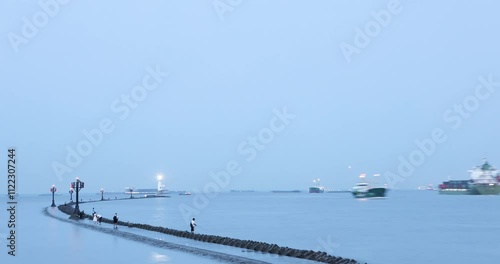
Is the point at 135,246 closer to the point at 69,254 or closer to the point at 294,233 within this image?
the point at 69,254

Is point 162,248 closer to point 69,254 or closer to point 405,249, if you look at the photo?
point 69,254

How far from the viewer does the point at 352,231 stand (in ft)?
245

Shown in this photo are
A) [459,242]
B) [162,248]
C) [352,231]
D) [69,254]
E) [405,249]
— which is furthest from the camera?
[352,231]

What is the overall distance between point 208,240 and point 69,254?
13.9 metres

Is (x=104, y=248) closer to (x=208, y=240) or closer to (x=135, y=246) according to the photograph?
(x=135, y=246)

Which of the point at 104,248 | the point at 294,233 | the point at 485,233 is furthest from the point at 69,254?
the point at 485,233

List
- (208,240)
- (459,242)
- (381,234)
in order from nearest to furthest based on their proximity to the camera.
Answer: (208,240)
(459,242)
(381,234)

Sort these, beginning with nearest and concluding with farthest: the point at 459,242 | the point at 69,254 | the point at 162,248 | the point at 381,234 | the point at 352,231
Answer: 1. the point at 69,254
2. the point at 162,248
3. the point at 459,242
4. the point at 381,234
5. the point at 352,231

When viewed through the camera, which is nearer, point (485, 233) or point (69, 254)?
point (69, 254)

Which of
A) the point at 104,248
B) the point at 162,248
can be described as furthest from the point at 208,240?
the point at 104,248

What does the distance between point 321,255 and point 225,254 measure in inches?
211

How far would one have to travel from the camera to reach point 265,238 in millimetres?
62812

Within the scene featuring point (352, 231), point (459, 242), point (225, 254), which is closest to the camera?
point (225, 254)

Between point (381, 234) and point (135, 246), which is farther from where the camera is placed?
point (381, 234)
